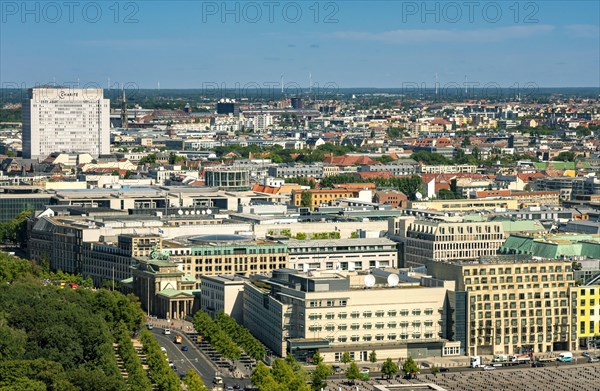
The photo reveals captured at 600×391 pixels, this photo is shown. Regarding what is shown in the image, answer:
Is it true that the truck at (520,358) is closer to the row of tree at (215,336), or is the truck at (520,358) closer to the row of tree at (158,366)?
the row of tree at (215,336)

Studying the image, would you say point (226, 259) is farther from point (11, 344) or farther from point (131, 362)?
point (11, 344)

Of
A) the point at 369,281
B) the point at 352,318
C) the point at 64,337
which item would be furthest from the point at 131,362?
the point at 369,281

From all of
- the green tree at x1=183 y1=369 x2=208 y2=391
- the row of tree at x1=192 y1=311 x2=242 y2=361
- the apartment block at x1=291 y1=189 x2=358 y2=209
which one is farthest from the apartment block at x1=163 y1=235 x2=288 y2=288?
the apartment block at x1=291 y1=189 x2=358 y2=209

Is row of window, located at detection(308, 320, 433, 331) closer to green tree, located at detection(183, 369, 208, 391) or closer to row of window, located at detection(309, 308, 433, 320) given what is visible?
row of window, located at detection(309, 308, 433, 320)

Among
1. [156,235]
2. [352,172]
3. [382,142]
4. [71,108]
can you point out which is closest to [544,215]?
[156,235]

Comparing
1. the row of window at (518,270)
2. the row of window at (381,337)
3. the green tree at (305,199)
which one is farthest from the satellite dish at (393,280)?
the green tree at (305,199)
